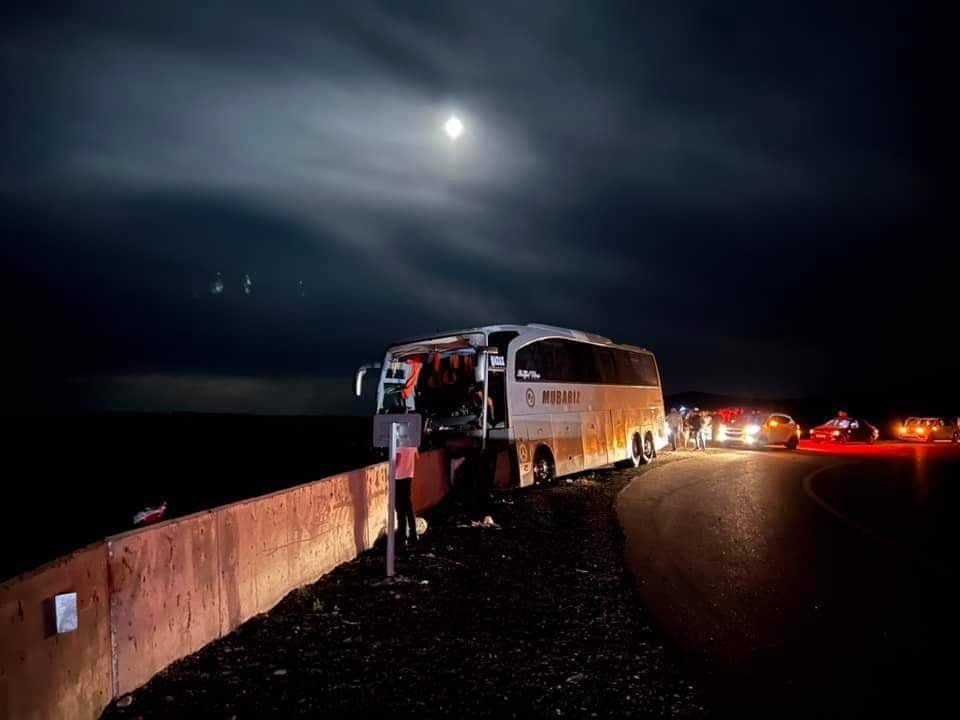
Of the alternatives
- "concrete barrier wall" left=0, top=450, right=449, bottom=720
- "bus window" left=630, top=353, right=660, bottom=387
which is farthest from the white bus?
"concrete barrier wall" left=0, top=450, right=449, bottom=720

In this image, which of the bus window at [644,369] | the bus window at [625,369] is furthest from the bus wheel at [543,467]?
the bus window at [644,369]

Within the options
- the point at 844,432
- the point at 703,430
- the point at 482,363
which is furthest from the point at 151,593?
the point at 844,432

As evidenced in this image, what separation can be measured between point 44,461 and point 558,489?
35.8 meters

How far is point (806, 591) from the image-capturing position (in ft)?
24.0

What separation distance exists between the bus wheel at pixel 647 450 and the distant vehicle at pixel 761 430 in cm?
974

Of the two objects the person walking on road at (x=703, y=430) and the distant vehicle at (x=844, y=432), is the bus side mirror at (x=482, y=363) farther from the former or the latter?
the distant vehicle at (x=844, y=432)

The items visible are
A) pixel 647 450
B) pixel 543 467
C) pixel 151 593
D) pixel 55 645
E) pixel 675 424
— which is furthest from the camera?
pixel 675 424

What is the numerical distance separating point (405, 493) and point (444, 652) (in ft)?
14.1

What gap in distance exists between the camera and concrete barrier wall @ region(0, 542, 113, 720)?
363cm

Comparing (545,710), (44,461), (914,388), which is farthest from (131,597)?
(914,388)

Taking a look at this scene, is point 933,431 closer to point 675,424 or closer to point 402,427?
point 675,424

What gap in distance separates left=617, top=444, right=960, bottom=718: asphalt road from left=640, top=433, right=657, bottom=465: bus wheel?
6797mm

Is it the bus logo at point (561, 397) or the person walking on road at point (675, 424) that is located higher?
the bus logo at point (561, 397)

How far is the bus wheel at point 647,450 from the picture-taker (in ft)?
74.7
